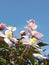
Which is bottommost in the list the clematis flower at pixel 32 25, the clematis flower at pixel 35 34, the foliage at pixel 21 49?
the foliage at pixel 21 49

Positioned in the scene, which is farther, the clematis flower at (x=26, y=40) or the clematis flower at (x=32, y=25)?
the clematis flower at (x=32, y=25)

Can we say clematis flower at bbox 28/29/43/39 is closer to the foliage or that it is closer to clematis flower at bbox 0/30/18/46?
the foliage

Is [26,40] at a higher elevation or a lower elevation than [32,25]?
lower

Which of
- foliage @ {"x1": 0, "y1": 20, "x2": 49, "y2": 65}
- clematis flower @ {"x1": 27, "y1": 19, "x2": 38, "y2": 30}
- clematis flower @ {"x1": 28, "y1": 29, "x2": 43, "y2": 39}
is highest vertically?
clematis flower @ {"x1": 27, "y1": 19, "x2": 38, "y2": 30}

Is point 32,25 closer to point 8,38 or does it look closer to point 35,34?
point 35,34

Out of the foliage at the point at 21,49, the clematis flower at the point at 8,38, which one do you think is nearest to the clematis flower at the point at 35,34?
the foliage at the point at 21,49

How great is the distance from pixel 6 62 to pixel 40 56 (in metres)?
0.16

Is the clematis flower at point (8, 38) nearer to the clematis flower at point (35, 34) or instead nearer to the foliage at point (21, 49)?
the foliage at point (21, 49)

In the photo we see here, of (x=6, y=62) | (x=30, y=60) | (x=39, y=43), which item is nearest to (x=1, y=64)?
(x=6, y=62)

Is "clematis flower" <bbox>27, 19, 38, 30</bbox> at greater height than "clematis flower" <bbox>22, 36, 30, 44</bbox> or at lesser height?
greater

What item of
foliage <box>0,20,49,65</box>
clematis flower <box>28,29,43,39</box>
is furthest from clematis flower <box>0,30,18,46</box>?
clematis flower <box>28,29,43,39</box>

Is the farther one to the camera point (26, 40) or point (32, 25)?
point (32, 25)

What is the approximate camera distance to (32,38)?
4.41 feet

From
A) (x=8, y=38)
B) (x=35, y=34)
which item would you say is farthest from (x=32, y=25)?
(x=8, y=38)
